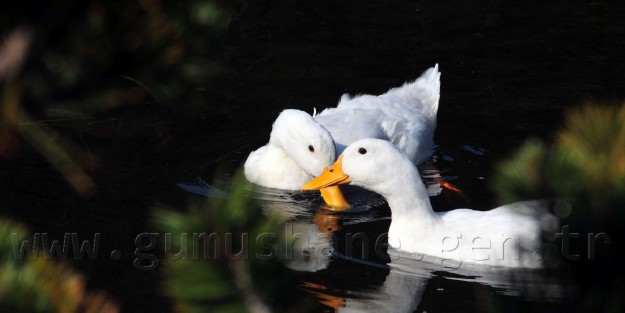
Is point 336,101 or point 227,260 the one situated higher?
point 336,101

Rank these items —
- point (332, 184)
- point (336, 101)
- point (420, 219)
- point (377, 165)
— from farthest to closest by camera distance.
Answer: point (336, 101), point (332, 184), point (377, 165), point (420, 219)

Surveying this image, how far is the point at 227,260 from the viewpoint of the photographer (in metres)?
2.57

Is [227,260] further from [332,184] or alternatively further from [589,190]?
[332,184]

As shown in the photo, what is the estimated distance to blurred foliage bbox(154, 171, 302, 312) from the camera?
2.53 meters

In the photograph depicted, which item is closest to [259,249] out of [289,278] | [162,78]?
→ [289,278]

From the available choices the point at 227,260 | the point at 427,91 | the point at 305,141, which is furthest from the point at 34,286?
the point at 427,91

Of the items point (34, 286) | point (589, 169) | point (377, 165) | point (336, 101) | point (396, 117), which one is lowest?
point (34, 286)

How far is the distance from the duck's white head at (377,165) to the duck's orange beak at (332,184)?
113 millimetres

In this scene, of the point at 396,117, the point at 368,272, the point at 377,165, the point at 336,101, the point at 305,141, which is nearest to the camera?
the point at 368,272

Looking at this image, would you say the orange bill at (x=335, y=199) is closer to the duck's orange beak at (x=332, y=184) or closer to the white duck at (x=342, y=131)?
the duck's orange beak at (x=332, y=184)

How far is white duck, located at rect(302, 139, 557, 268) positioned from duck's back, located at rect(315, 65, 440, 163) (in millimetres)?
1182

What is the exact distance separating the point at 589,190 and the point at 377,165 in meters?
4.06

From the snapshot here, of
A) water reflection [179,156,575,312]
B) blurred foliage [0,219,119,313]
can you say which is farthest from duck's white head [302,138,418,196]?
blurred foliage [0,219,119,313]

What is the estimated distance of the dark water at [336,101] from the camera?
616 cm
